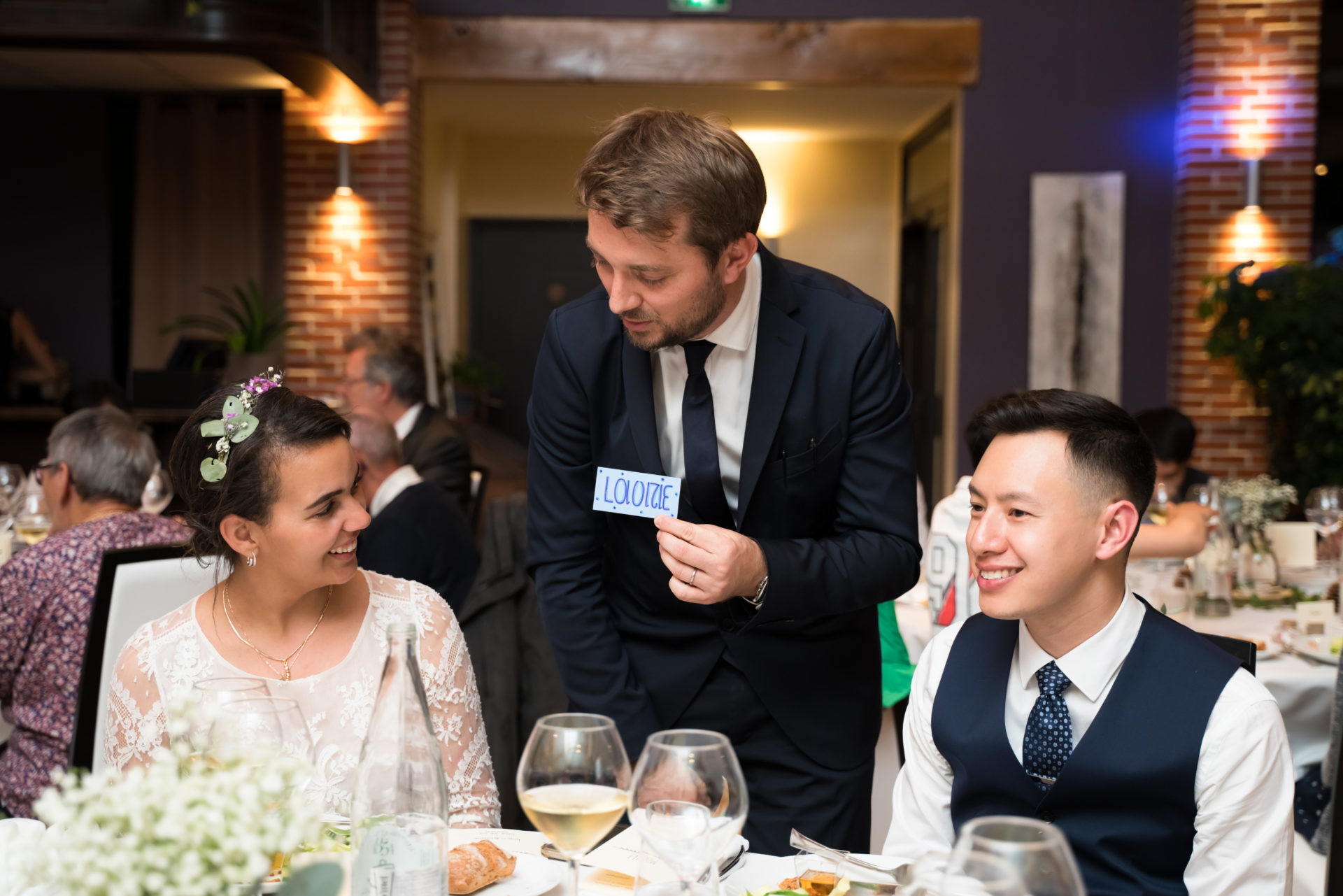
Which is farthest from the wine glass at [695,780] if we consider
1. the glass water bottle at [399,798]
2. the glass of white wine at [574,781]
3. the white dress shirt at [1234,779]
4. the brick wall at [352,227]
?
the brick wall at [352,227]

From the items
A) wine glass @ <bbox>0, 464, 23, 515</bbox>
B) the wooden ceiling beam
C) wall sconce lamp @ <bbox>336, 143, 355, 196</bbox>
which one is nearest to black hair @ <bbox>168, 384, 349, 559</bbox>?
wine glass @ <bbox>0, 464, 23, 515</bbox>

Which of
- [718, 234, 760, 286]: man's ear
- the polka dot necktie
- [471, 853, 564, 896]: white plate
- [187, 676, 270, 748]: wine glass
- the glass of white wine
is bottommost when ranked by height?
[471, 853, 564, 896]: white plate

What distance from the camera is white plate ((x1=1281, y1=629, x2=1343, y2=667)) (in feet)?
9.32

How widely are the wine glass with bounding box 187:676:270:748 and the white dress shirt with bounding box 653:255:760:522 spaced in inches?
34.9

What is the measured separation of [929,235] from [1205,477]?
4.65 meters

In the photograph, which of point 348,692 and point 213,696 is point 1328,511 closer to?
point 348,692

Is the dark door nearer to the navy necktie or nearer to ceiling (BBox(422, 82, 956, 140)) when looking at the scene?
ceiling (BBox(422, 82, 956, 140))

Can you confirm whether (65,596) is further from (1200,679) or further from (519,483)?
(519,483)

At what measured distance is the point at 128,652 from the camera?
1781 millimetres

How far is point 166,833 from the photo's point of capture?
0.81 metres

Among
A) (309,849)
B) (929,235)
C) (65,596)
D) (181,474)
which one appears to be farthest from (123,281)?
(309,849)

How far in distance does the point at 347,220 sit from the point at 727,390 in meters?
5.67

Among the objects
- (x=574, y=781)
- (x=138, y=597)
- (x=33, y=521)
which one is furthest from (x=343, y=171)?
(x=574, y=781)

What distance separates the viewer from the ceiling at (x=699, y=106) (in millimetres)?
7934
